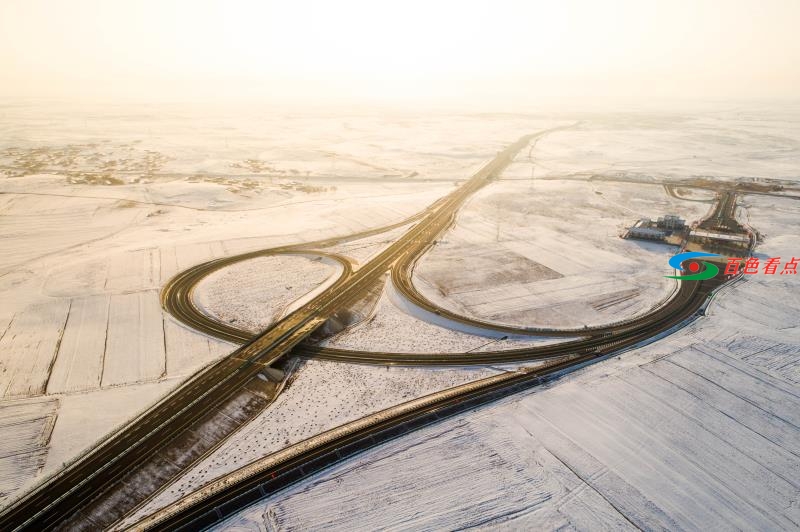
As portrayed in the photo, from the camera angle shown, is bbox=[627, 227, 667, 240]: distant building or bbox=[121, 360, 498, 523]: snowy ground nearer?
bbox=[121, 360, 498, 523]: snowy ground

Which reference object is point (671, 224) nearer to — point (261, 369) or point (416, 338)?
point (416, 338)

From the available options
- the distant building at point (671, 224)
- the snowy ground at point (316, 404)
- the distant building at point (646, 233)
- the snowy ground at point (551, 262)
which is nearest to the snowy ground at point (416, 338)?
the snowy ground at point (316, 404)

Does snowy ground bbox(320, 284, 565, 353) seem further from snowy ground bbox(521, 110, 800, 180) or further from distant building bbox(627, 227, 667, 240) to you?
snowy ground bbox(521, 110, 800, 180)

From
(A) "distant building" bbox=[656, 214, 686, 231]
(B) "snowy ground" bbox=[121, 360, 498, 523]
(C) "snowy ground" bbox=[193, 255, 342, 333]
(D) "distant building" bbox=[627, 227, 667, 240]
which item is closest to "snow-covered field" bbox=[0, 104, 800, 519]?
(B) "snowy ground" bbox=[121, 360, 498, 523]

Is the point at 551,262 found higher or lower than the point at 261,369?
higher

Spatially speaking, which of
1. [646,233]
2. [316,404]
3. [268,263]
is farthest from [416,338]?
[646,233]
